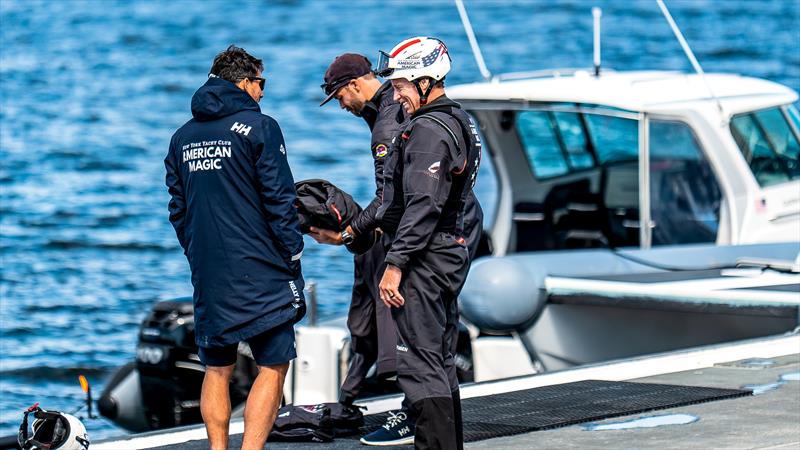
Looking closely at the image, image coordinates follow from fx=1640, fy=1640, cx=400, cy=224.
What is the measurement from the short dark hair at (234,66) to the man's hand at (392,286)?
97cm

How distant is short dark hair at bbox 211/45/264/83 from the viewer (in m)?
6.45

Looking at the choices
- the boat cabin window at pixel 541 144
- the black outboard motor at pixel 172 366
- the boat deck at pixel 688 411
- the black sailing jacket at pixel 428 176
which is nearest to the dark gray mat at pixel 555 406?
the boat deck at pixel 688 411

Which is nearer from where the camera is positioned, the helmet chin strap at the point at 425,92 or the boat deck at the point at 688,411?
the helmet chin strap at the point at 425,92

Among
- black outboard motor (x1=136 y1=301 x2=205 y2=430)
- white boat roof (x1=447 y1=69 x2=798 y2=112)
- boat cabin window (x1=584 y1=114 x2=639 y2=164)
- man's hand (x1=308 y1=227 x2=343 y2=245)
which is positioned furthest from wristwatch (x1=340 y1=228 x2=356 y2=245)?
boat cabin window (x1=584 y1=114 x2=639 y2=164)

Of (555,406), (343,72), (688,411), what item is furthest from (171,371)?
(688,411)

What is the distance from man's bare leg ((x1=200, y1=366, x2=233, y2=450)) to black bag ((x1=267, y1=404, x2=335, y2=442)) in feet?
2.35

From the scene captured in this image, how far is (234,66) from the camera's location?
646 centimetres

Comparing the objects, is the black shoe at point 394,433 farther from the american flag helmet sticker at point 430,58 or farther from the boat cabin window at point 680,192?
the boat cabin window at point 680,192

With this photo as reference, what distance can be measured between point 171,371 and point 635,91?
149 inches

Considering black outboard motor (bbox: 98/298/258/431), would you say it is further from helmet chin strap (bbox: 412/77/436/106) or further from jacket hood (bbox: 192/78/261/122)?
helmet chin strap (bbox: 412/77/436/106)

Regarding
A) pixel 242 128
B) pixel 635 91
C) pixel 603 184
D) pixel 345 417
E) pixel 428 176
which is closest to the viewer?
pixel 428 176

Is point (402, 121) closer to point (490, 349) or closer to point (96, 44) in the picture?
point (490, 349)

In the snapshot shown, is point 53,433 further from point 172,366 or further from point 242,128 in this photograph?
point 172,366

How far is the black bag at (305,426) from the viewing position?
721 centimetres
